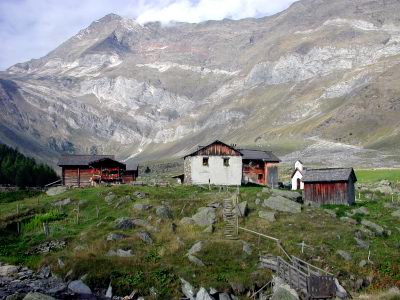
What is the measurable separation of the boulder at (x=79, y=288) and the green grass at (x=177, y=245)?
680 mm

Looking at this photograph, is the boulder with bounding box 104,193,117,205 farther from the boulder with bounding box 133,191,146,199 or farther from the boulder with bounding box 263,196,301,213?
the boulder with bounding box 263,196,301,213

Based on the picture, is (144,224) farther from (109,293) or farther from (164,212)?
(109,293)

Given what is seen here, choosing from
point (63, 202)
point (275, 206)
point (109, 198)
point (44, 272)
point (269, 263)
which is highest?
point (109, 198)

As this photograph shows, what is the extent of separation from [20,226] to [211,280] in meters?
23.5

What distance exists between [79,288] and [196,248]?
32.8 ft

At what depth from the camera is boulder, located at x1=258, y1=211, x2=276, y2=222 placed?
49.2m

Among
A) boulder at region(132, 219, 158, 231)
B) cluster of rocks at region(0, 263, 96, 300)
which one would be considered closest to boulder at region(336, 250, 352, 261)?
boulder at region(132, 219, 158, 231)

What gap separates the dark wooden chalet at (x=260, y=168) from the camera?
82.8 metres

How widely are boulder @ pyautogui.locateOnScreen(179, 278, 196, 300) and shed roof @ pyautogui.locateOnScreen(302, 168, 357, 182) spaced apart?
27.1m

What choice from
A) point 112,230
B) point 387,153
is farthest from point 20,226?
point 387,153

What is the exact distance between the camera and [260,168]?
84438 mm

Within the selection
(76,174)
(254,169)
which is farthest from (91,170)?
(254,169)

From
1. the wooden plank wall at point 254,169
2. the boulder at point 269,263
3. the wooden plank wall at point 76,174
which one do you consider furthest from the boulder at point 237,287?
the wooden plank wall at point 76,174

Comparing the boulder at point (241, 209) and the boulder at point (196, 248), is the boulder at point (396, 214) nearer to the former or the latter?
the boulder at point (241, 209)
